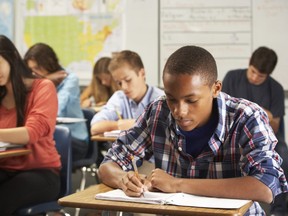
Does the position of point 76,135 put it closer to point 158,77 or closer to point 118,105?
point 118,105

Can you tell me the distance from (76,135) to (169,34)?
2202 mm

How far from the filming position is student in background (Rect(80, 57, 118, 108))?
599 cm

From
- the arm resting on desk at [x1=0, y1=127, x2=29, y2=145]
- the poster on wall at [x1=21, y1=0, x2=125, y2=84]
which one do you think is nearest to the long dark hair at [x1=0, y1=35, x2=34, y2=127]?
the arm resting on desk at [x1=0, y1=127, x2=29, y2=145]

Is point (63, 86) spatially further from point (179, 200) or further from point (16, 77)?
point (179, 200)

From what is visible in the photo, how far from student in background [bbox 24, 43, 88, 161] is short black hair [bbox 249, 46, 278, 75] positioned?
4.94 ft

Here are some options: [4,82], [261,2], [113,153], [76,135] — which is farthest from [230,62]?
[113,153]

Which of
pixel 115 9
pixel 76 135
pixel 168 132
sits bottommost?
pixel 76 135

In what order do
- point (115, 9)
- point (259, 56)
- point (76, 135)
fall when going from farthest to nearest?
point (115, 9) → point (259, 56) → point (76, 135)

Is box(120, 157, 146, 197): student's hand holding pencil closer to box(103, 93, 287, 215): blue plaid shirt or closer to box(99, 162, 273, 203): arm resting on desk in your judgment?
box(99, 162, 273, 203): arm resting on desk

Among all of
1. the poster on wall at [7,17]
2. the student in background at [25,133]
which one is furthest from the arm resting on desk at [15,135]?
the poster on wall at [7,17]

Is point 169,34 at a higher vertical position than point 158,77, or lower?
higher

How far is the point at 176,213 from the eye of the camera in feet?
5.16

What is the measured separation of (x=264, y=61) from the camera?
473cm

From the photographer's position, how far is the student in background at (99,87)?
5.99 m
